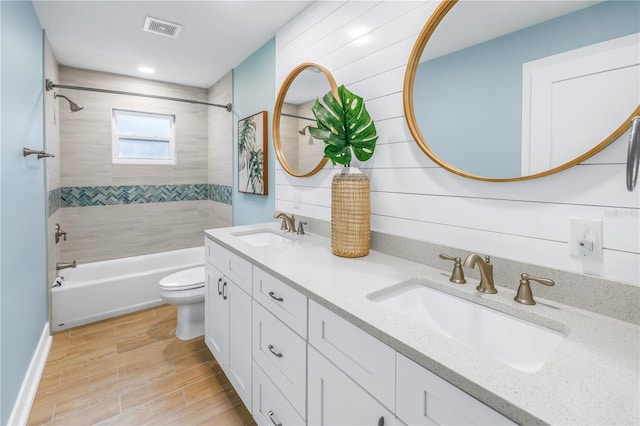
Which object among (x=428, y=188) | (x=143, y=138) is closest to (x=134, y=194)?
(x=143, y=138)

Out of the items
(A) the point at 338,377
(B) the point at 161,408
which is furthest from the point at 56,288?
(A) the point at 338,377

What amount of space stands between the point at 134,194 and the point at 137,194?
30 millimetres

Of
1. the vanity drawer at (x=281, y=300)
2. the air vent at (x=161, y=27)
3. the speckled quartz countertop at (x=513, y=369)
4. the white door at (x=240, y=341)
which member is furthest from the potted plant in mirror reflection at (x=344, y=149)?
the air vent at (x=161, y=27)

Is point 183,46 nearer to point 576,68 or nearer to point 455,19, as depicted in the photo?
point 455,19

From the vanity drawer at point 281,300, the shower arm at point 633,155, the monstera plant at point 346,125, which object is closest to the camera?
the shower arm at point 633,155

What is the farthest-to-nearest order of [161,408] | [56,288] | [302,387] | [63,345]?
1. [56,288]
2. [63,345]
3. [161,408]
4. [302,387]

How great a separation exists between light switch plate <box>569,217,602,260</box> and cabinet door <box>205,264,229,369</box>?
1.61 metres

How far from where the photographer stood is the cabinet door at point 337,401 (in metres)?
0.81

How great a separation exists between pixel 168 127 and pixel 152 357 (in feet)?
8.93

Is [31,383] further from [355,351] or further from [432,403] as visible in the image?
[432,403]

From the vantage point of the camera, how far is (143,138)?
3615 millimetres

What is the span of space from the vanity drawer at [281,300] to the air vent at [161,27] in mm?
2050

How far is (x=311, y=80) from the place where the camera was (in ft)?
6.65

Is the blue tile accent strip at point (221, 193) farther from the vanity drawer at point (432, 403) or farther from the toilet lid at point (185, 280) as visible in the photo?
the vanity drawer at point (432, 403)
